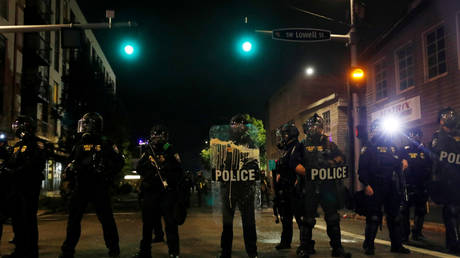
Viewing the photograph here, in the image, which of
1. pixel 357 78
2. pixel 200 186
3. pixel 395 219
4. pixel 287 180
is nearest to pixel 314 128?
pixel 287 180

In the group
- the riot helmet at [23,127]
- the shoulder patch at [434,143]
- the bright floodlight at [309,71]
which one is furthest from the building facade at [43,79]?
the bright floodlight at [309,71]

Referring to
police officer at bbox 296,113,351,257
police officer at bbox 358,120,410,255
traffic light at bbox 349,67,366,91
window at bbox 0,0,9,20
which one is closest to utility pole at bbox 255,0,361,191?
traffic light at bbox 349,67,366,91

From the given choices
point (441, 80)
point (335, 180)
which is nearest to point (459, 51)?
point (441, 80)

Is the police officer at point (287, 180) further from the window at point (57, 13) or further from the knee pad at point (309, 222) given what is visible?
the window at point (57, 13)

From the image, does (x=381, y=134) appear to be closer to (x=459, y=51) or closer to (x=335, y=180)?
(x=335, y=180)

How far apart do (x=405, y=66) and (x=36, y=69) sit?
21.5 meters

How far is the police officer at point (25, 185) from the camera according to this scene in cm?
566

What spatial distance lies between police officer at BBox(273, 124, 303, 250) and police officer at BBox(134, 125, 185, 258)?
1555 mm

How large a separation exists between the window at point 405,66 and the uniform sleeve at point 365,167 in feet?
42.4

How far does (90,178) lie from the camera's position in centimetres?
581

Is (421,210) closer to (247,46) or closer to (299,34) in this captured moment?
(299,34)

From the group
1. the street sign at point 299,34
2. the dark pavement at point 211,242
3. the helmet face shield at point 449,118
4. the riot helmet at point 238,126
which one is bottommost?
the dark pavement at point 211,242

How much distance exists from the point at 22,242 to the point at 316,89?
39.0 meters

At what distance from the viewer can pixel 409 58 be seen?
728 inches
